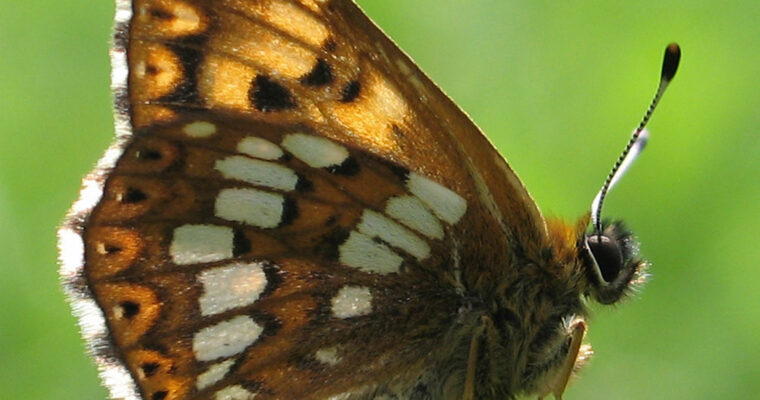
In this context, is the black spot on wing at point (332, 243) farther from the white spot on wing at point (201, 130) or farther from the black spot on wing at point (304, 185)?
the white spot on wing at point (201, 130)

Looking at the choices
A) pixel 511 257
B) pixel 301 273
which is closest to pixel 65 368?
pixel 301 273

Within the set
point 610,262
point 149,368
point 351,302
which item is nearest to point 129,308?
point 149,368

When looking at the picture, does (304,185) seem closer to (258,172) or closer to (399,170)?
(258,172)

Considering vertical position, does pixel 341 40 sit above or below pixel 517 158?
above

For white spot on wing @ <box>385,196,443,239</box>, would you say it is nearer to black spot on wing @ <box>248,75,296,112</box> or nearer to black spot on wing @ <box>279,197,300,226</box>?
black spot on wing @ <box>279,197,300,226</box>

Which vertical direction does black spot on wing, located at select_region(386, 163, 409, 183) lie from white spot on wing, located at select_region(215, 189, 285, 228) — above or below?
above

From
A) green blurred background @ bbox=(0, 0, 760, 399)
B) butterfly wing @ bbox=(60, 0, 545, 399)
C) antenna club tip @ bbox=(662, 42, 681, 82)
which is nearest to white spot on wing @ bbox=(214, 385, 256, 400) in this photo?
butterfly wing @ bbox=(60, 0, 545, 399)

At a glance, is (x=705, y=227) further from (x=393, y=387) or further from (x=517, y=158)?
(x=393, y=387)
